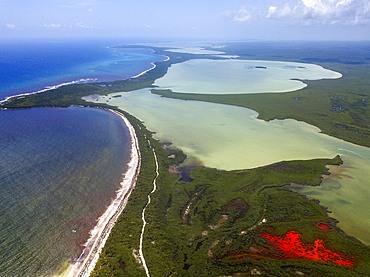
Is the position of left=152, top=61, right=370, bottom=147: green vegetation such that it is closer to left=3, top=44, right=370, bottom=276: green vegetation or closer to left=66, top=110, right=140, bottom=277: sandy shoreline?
left=3, top=44, right=370, bottom=276: green vegetation

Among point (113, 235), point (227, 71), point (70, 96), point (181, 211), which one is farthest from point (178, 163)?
point (227, 71)

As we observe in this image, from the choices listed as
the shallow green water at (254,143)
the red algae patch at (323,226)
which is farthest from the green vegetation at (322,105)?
the red algae patch at (323,226)

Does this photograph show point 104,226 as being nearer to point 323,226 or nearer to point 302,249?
point 302,249

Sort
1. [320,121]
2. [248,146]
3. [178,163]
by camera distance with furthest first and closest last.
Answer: [320,121] → [248,146] → [178,163]

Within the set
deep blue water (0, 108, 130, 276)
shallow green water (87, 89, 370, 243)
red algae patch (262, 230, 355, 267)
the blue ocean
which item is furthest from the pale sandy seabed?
deep blue water (0, 108, 130, 276)

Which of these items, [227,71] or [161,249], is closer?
[161,249]

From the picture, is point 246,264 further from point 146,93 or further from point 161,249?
point 146,93
